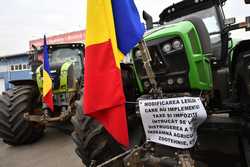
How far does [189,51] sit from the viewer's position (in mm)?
2500

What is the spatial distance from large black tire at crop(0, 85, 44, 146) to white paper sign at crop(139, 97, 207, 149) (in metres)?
4.36

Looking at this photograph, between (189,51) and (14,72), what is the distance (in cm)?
2804

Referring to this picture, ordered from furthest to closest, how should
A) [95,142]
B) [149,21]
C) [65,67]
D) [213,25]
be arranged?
[65,67]
[149,21]
[213,25]
[95,142]

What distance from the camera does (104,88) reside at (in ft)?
7.47

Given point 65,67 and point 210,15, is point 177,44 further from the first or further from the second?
point 65,67

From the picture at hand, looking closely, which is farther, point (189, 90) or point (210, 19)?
point (210, 19)

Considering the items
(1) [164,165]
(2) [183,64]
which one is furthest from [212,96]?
(1) [164,165]

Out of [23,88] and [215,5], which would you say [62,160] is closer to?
[23,88]

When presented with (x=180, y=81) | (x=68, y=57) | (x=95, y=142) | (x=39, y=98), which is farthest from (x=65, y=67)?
(x=180, y=81)

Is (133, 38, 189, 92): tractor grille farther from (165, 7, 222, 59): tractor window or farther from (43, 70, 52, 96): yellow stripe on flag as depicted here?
(43, 70, 52, 96): yellow stripe on flag

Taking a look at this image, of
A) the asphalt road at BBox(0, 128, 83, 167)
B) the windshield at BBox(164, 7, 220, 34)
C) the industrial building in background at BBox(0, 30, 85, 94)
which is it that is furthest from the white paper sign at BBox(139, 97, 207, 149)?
the industrial building in background at BBox(0, 30, 85, 94)

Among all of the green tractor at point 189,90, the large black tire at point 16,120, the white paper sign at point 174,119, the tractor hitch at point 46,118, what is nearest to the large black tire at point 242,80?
the green tractor at point 189,90

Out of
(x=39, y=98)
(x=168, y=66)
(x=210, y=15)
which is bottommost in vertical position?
(x=39, y=98)

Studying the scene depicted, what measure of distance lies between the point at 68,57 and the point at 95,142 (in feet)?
15.2
